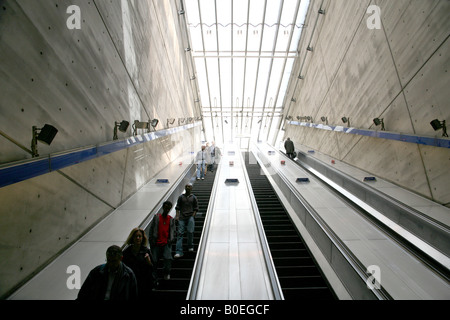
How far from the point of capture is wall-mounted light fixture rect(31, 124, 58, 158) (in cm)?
299

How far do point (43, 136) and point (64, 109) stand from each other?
1.01 meters

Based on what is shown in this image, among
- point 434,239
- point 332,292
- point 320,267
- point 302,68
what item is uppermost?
point 302,68

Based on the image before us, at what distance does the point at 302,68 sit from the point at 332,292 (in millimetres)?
14949

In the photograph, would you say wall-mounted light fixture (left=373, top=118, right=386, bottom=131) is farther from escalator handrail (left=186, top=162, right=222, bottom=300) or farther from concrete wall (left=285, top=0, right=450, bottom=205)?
escalator handrail (left=186, top=162, right=222, bottom=300)

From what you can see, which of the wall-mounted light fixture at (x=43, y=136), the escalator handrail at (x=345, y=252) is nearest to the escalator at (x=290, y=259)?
the escalator handrail at (x=345, y=252)

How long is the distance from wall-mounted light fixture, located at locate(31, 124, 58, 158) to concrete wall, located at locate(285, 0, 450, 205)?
6799 millimetres

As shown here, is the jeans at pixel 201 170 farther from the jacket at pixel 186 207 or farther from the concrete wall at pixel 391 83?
the concrete wall at pixel 391 83

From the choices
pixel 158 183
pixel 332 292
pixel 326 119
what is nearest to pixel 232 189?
pixel 158 183

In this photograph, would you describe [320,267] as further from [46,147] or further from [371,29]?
[371,29]

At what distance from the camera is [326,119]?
12086 millimetres

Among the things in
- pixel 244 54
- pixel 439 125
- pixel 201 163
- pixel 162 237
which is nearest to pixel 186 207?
pixel 162 237

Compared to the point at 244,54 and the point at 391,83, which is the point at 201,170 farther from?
the point at 244,54

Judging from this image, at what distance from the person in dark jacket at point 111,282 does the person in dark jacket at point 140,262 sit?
6.3 inches

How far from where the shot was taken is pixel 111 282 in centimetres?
239
